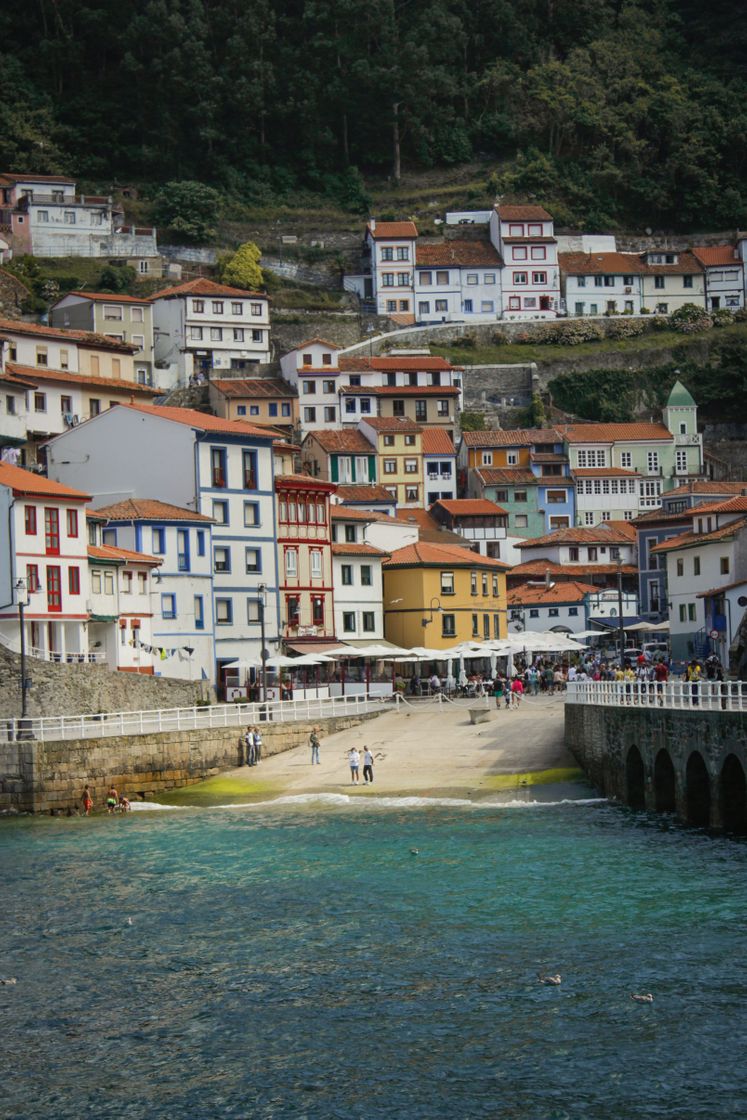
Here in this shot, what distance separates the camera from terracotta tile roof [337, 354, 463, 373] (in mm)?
A: 128000

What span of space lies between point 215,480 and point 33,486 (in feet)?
45.6

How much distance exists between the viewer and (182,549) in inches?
2945

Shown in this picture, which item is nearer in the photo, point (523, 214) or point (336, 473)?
point (336, 473)

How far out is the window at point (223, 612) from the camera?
76938 mm

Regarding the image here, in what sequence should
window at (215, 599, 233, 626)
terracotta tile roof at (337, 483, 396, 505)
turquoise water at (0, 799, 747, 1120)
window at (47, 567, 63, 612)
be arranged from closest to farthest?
1. turquoise water at (0, 799, 747, 1120)
2. window at (47, 567, 63, 612)
3. window at (215, 599, 233, 626)
4. terracotta tile roof at (337, 483, 396, 505)

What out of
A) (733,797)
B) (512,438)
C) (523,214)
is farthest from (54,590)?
(523,214)

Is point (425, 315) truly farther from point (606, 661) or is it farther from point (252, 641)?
point (252, 641)

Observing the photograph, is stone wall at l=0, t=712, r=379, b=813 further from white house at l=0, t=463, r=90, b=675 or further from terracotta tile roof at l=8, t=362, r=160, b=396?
terracotta tile roof at l=8, t=362, r=160, b=396

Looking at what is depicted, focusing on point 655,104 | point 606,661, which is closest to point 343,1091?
point 606,661

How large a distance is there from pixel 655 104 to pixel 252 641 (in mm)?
105932

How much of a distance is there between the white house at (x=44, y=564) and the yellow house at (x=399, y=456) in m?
53.6

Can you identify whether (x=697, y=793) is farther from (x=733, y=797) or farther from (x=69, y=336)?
(x=69, y=336)

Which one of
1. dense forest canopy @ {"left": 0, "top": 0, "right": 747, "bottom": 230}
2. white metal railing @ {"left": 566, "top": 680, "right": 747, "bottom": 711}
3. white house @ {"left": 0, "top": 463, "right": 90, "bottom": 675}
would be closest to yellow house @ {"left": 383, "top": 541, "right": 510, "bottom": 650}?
white house @ {"left": 0, "top": 463, "right": 90, "bottom": 675}

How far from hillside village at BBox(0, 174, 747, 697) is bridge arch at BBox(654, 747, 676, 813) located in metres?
20.0
